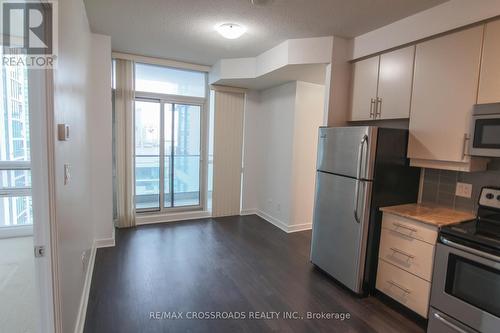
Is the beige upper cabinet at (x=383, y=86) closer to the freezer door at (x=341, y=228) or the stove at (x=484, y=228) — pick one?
the freezer door at (x=341, y=228)

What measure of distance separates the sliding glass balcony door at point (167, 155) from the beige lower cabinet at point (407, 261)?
3.30 metres

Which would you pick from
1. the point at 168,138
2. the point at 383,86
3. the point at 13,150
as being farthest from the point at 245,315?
the point at 13,150

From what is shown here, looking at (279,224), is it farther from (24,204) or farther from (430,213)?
(24,204)

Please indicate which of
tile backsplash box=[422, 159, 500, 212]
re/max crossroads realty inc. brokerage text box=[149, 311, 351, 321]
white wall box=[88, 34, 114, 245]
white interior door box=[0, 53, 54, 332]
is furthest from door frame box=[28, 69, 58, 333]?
tile backsplash box=[422, 159, 500, 212]

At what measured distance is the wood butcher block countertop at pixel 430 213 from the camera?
218 cm

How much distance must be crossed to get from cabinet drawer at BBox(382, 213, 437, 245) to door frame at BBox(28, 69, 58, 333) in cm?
253

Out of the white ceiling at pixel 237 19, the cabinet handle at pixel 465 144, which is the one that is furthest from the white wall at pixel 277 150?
the cabinet handle at pixel 465 144

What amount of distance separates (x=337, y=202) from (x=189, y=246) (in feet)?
6.71

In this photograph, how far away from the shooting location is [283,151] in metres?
4.48

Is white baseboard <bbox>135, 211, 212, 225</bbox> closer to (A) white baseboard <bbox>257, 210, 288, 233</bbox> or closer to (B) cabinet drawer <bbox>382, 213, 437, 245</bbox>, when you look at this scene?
(A) white baseboard <bbox>257, 210, 288, 233</bbox>

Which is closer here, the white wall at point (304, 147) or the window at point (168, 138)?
the white wall at point (304, 147)

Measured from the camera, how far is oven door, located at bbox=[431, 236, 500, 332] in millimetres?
1747

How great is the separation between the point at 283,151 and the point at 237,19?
2243 millimetres

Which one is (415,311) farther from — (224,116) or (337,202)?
(224,116)
